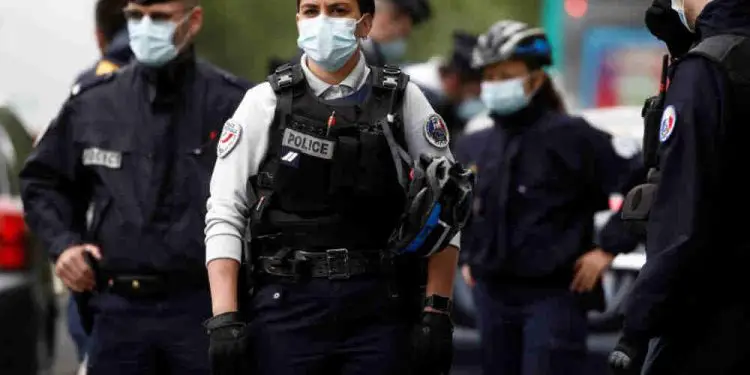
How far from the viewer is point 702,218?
4883 millimetres

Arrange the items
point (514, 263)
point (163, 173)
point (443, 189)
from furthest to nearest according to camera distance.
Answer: point (514, 263)
point (163, 173)
point (443, 189)

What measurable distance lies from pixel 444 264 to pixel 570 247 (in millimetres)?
1897

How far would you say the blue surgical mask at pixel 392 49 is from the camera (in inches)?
344

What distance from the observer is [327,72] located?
5.92 m

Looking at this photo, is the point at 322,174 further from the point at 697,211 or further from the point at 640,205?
the point at 697,211

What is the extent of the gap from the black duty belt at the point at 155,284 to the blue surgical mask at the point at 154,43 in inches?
31.7

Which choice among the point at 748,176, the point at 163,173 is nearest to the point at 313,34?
the point at 163,173

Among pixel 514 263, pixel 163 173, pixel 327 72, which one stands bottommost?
pixel 514 263

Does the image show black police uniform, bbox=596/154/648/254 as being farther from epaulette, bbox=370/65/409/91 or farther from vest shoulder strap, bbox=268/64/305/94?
vest shoulder strap, bbox=268/64/305/94

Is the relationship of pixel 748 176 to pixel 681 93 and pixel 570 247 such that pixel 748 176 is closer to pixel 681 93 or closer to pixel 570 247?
pixel 681 93

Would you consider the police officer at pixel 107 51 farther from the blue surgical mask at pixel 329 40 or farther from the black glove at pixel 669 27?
the black glove at pixel 669 27

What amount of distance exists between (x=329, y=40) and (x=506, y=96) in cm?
222

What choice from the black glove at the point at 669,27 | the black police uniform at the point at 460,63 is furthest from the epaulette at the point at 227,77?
the black police uniform at the point at 460,63

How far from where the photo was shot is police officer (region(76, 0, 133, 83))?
789cm
